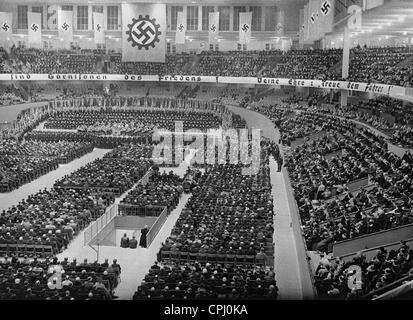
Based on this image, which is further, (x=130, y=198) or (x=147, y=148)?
(x=147, y=148)

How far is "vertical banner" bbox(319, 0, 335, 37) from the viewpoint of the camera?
38969mm

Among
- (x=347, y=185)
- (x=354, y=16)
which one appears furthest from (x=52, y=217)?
(x=354, y=16)

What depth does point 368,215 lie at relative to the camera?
19297 mm

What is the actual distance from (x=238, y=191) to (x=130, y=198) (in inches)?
215

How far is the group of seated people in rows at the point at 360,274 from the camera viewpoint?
43.8ft

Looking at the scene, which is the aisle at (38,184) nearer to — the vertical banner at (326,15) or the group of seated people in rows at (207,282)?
the group of seated people in rows at (207,282)

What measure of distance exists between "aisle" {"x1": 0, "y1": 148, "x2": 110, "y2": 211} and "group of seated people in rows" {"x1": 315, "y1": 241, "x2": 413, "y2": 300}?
18.6 meters

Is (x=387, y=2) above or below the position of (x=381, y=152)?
above

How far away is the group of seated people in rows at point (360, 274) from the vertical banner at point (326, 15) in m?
27.0

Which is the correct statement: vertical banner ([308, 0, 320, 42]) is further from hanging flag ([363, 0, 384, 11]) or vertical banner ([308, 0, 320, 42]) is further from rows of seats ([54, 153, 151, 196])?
rows of seats ([54, 153, 151, 196])

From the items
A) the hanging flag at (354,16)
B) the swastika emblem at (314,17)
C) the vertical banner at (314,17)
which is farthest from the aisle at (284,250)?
the swastika emblem at (314,17)

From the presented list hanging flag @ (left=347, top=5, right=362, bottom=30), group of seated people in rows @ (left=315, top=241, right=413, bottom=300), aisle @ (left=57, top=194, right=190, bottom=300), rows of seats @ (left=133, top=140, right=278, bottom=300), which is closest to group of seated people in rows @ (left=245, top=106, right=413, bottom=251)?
rows of seats @ (left=133, top=140, right=278, bottom=300)
